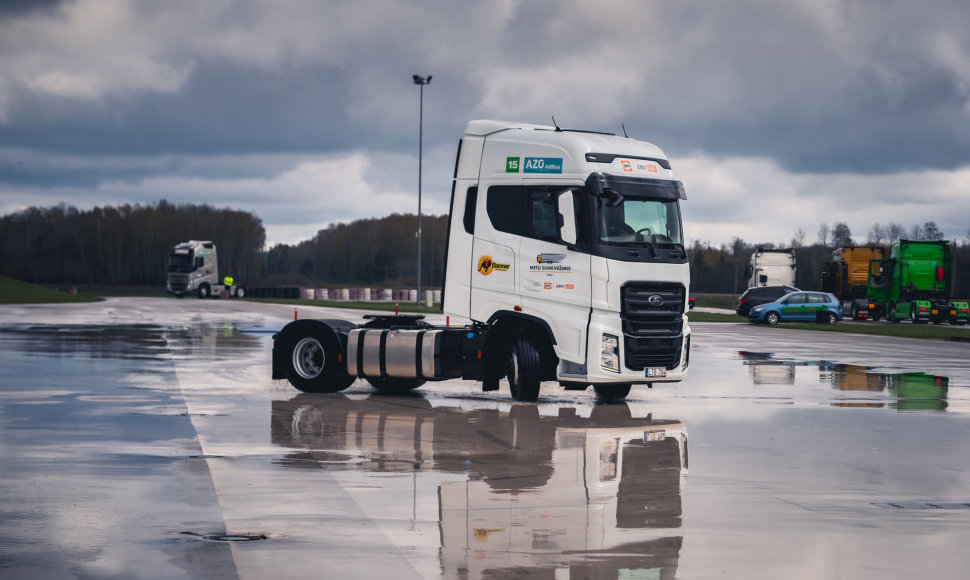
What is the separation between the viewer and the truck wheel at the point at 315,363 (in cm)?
1764

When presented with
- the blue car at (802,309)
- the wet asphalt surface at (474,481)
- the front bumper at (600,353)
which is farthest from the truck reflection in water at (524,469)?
the blue car at (802,309)

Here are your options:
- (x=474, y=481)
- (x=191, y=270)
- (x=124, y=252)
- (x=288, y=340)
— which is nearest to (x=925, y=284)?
(x=288, y=340)

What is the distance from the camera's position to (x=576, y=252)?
15445 mm

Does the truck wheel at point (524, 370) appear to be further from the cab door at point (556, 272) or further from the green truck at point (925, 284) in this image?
the green truck at point (925, 284)

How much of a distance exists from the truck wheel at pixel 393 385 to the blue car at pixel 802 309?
32.9 m

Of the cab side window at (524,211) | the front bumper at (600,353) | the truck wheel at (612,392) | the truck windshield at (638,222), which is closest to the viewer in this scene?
the front bumper at (600,353)

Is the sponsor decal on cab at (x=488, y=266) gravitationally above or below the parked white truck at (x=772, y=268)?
below

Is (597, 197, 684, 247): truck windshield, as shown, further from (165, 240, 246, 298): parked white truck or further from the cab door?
(165, 240, 246, 298): parked white truck

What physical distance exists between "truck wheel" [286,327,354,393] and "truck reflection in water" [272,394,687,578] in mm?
539

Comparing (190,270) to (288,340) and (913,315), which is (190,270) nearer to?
(913,315)

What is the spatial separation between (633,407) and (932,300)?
40052mm

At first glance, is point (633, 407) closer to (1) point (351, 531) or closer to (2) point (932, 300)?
(1) point (351, 531)

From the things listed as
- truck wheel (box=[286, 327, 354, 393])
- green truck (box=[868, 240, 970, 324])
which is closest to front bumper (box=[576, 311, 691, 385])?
truck wheel (box=[286, 327, 354, 393])

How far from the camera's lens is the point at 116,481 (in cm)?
933
